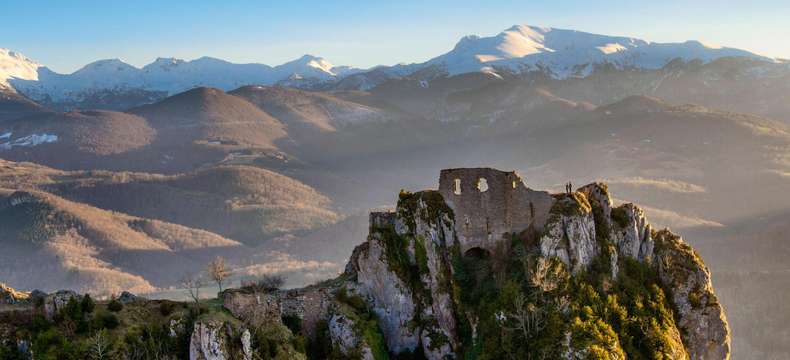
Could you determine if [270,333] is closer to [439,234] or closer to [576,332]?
[439,234]

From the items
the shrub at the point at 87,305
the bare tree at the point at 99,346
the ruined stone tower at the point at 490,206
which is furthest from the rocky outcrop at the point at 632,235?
the shrub at the point at 87,305

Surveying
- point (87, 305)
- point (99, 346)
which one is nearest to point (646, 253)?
point (99, 346)

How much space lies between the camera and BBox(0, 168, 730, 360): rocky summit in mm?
42844

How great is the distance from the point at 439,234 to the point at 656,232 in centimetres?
1684

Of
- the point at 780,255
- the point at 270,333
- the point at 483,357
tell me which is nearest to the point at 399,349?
the point at 483,357

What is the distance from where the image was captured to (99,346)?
39.5m

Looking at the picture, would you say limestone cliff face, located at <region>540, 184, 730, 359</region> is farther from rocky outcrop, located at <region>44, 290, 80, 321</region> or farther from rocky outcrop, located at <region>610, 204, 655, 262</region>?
rocky outcrop, located at <region>44, 290, 80, 321</region>

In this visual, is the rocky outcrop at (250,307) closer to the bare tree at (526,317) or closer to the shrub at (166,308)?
the shrub at (166,308)

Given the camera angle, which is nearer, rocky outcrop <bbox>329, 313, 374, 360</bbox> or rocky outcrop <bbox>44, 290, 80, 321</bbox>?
rocky outcrop <bbox>44, 290, 80, 321</bbox>

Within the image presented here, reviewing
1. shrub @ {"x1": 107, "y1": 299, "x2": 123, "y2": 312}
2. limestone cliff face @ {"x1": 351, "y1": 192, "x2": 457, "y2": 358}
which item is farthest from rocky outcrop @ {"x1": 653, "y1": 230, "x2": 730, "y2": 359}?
shrub @ {"x1": 107, "y1": 299, "x2": 123, "y2": 312}

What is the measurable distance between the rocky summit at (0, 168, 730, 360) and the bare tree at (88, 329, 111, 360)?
208 mm

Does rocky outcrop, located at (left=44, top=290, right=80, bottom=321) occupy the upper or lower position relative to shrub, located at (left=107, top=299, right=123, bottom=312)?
upper

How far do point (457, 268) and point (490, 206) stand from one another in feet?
16.5

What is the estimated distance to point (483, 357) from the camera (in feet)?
149
